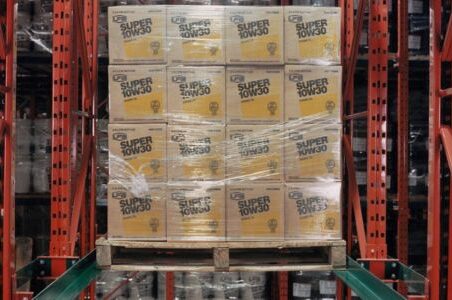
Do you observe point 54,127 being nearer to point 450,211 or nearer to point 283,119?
point 283,119

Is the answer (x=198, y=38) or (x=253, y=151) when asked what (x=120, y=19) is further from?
(x=253, y=151)

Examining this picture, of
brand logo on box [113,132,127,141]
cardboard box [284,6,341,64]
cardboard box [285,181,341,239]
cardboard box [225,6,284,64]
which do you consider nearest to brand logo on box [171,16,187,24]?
cardboard box [225,6,284,64]

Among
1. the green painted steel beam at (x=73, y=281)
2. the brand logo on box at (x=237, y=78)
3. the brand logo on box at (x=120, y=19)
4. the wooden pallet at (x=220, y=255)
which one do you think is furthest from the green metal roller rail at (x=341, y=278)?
the brand logo on box at (x=120, y=19)

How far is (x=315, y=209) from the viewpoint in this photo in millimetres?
3465

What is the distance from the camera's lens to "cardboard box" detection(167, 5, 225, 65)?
136 inches

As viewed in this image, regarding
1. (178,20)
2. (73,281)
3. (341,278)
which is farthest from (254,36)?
(73,281)

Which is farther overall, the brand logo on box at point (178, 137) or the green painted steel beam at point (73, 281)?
the brand logo on box at point (178, 137)

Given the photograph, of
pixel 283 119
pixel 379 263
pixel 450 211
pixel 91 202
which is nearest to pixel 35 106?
pixel 91 202

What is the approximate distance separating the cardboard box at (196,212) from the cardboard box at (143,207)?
5 centimetres

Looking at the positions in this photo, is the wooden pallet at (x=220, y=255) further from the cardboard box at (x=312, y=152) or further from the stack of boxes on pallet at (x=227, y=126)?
the cardboard box at (x=312, y=152)

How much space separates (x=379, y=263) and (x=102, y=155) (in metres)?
2.98

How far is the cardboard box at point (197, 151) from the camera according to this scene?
3.43m

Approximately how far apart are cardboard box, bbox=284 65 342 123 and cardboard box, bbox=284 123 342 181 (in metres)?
0.06

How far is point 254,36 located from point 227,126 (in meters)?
0.58
